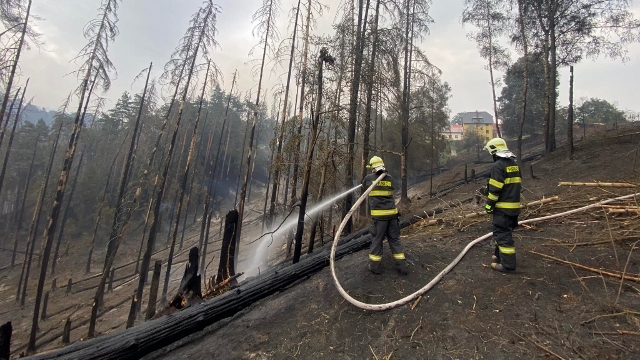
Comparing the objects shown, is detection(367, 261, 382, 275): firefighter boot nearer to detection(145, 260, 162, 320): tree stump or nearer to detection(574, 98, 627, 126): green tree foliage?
detection(145, 260, 162, 320): tree stump

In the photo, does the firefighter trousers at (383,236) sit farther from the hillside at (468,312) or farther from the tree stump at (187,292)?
the tree stump at (187,292)

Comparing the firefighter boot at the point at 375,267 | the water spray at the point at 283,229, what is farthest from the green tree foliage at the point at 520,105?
the firefighter boot at the point at 375,267

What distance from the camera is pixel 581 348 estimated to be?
2.91 metres

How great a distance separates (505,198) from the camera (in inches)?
172

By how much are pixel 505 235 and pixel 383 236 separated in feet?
5.95

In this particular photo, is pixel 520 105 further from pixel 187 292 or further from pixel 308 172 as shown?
pixel 187 292

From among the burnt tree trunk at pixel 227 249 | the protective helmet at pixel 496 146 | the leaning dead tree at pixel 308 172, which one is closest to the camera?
the protective helmet at pixel 496 146

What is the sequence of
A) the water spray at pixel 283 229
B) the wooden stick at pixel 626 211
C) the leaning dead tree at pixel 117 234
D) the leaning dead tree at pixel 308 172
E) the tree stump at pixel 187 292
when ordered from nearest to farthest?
1. the wooden stick at pixel 626 211
2. the tree stump at pixel 187 292
3. the leaning dead tree at pixel 308 172
4. the water spray at pixel 283 229
5. the leaning dead tree at pixel 117 234

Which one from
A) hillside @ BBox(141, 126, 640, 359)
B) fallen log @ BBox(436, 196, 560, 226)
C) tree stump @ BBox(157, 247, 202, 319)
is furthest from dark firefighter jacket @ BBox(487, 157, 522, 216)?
tree stump @ BBox(157, 247, 202, 319)

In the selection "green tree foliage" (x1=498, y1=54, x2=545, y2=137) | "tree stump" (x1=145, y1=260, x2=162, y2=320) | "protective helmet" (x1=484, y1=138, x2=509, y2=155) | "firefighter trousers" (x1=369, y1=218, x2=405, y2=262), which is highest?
"green tree foliage" (x1=498, y1=54, x2=545, y2=137)

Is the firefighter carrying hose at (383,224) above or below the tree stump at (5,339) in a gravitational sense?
above

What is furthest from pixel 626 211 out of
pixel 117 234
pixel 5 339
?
pixel 117 234

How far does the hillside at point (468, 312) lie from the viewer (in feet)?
10.3

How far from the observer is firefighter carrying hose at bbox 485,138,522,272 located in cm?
433
